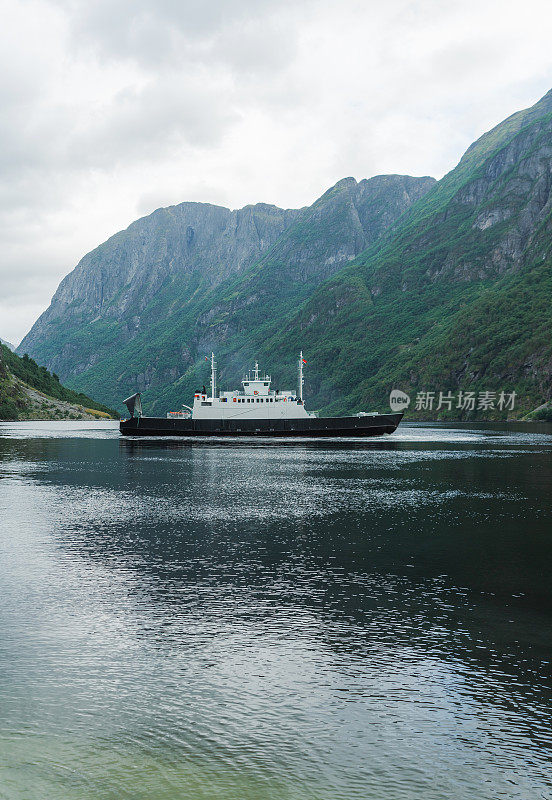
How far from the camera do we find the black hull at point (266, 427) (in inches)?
5285

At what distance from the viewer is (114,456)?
9219 centimetres

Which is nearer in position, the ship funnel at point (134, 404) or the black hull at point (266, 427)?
the black hull at point (266, 427)

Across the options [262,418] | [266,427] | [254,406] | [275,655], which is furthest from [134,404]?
[275,655]

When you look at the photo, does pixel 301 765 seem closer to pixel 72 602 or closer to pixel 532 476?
pixel 72 602

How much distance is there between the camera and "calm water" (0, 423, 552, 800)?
11641mm

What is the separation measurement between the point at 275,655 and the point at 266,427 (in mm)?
117289

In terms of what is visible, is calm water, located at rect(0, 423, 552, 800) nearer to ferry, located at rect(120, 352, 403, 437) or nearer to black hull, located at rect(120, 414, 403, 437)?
ferry, located at rect(120, 352, 403, 437)

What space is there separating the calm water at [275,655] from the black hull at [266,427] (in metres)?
93.0

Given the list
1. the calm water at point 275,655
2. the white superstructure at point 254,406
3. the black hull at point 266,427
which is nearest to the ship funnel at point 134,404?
the black hull at point 266,427

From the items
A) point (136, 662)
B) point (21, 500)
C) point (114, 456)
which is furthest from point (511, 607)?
point (114, 456)

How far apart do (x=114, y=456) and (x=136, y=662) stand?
257ft

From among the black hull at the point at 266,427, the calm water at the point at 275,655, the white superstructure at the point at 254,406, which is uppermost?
the white superstructure at the point at 254,406

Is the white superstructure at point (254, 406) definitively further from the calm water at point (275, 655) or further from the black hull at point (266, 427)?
the calm water at point (275, 655)

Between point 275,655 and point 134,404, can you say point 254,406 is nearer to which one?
point 134,404
